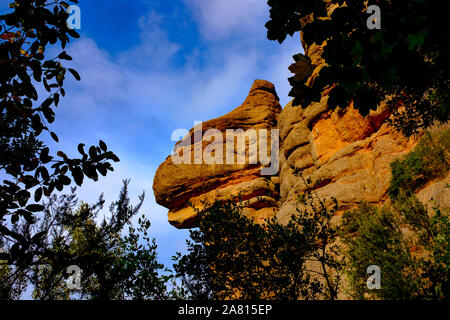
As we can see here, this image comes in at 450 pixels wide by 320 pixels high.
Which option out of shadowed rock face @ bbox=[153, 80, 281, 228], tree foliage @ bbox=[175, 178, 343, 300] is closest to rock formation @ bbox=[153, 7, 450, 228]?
shadowed rock face @ bbox=[153, 80, 281, 228]

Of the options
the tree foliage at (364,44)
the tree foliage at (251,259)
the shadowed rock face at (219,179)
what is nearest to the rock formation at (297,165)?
the shadowed rock face at (219,179)

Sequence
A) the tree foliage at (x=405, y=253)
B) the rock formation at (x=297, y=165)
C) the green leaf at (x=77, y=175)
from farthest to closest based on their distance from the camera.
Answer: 1. the rock formation at (x=297, y=165)
2. the tree foliage at (x=405, y=253)
3. the green leaf at (x=77, y=175)

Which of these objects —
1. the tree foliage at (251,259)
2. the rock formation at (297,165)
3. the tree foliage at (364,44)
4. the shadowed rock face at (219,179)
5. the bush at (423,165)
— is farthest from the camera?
the shadowed rock face at (219,179)

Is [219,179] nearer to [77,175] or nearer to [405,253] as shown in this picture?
[405,253]

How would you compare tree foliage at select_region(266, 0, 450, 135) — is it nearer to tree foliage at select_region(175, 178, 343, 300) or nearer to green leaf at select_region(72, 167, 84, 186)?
green leaf at select_region(72, 167, 84, 186)

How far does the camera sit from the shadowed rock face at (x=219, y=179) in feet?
85.0

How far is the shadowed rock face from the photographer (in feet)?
85.0

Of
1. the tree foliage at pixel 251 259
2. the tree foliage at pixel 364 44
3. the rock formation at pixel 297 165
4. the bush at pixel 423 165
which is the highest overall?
the rock formation at pixel 297 165

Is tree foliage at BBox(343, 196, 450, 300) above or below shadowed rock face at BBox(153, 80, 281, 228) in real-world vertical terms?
below

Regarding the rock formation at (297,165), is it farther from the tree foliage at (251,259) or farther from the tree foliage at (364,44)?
the tree foliage at (364,44)

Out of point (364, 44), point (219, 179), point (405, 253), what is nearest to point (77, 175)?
point (364, 44)

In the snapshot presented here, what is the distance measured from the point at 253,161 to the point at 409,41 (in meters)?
26.5
